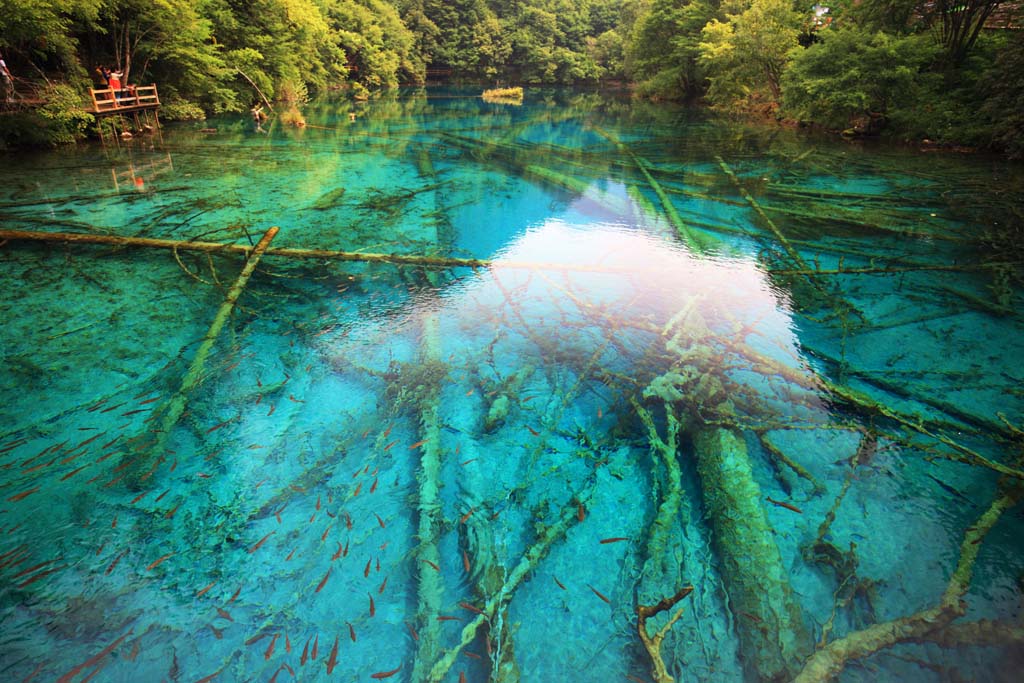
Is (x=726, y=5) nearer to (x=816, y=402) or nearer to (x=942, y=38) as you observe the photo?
(x=942, y=38)

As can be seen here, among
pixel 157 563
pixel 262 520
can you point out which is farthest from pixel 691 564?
pixel 157 563

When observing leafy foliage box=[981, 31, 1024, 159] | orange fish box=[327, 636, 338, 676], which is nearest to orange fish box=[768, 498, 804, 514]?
orange fish box=[327, 636, 338, 676]

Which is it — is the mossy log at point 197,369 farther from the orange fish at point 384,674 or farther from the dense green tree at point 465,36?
the dense green tree at point 465,36

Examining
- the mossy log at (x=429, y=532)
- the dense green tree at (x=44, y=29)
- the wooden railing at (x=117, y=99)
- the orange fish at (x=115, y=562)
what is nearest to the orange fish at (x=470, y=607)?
the mossy log at (x=429, y=532)

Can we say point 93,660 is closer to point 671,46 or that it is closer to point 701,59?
point 701,59

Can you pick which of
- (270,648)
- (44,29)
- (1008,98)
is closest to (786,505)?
(270,648)
